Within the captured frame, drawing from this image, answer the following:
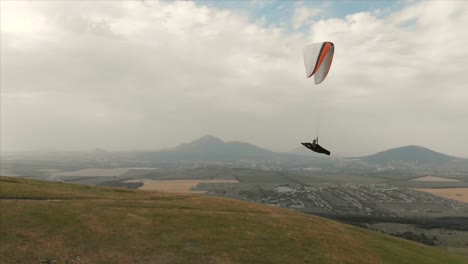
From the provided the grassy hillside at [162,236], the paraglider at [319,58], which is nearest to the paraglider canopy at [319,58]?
the paraglider at [319,58]

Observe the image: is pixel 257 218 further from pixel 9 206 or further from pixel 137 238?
pixel 9 206

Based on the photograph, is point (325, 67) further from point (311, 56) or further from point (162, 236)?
point (162, 236)

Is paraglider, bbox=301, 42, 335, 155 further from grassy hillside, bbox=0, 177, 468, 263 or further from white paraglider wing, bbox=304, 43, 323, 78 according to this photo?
grassy hillside, bbox=0, 177, 468, 263

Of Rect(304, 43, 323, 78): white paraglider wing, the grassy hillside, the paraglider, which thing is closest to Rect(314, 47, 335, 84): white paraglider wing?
the paraglider

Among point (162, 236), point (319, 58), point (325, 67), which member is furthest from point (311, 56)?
point (162, 236)

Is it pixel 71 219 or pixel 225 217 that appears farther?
pixel 225 217

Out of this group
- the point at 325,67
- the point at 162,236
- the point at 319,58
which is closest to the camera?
the point at 319,58

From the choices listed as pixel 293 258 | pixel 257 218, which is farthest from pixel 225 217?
pixel 293 258
